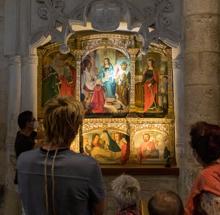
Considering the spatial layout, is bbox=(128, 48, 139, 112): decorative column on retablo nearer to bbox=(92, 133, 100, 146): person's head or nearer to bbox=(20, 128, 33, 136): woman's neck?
bbox=(92, 133, 100, 146): person's head

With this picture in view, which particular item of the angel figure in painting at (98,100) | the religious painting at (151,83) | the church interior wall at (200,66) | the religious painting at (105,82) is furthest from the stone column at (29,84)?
the church interior wall at (200,66)

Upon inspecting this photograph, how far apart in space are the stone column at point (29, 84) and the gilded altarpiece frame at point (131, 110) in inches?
16.8

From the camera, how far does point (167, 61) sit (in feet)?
22.4

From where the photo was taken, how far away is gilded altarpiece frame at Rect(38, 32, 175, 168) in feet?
22.2

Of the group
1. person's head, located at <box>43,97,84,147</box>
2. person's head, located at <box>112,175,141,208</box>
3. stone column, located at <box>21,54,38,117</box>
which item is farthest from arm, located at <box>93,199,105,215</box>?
stone column, located at <box>21,54,38,117</box>

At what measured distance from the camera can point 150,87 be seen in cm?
691

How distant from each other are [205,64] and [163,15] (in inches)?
62.1

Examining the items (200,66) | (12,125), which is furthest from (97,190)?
(12,125)

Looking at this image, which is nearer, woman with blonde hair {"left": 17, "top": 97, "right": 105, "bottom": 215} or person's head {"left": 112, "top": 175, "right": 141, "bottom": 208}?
woman with blonde hair {"left": 17, "top": 97, "right": 105, "bottom": 215}

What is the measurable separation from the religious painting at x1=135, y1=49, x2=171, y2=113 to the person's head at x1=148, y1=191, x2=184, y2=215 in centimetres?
461

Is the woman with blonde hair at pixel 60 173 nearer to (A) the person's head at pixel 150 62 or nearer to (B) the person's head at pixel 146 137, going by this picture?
(B) the person's head at pixel 146 137

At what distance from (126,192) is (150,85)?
164 inches

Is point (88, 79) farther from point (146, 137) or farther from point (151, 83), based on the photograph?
point (146, 137)

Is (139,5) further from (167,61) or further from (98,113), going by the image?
(98,113)
